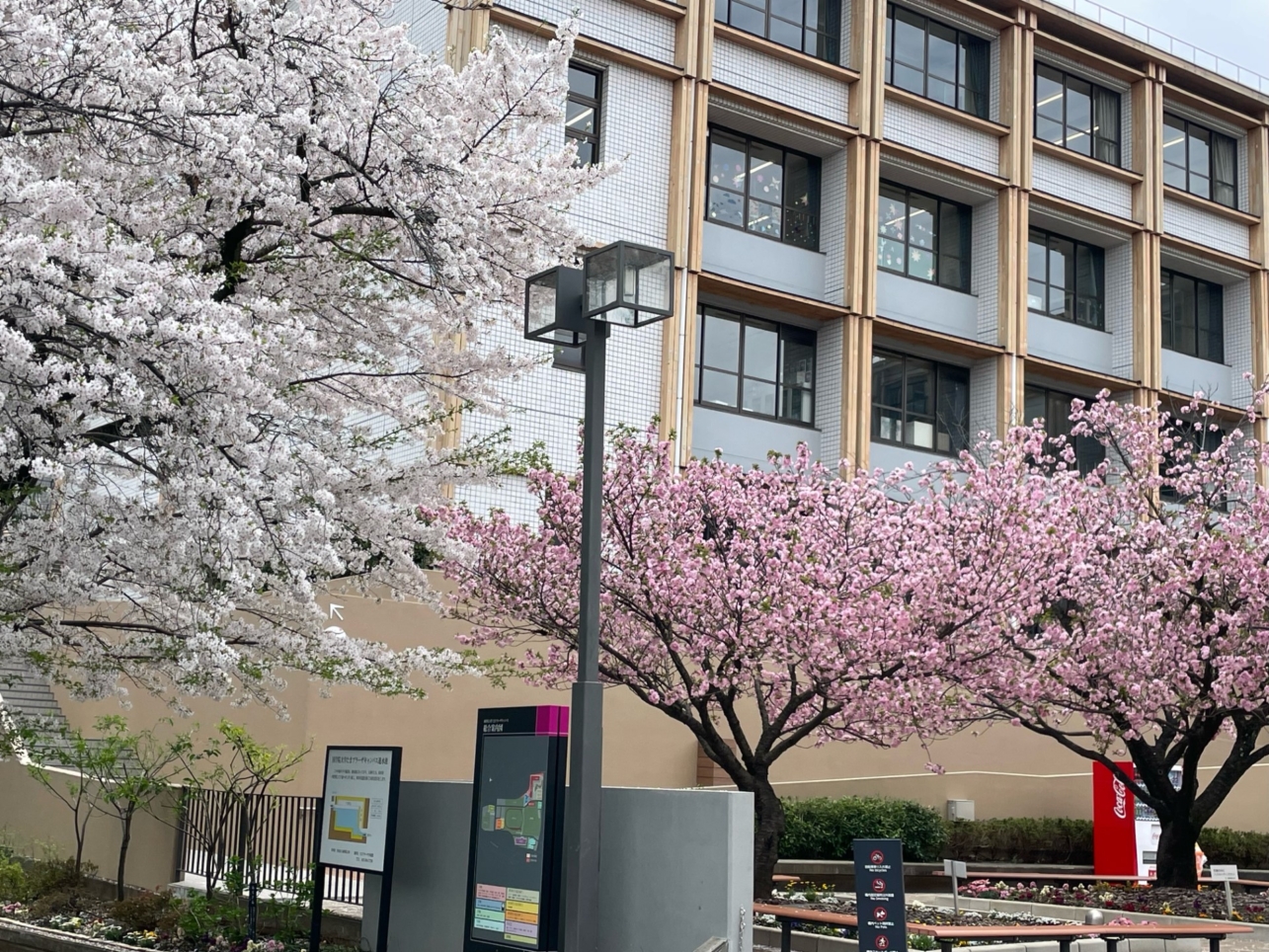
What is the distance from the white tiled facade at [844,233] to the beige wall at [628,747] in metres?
2.96

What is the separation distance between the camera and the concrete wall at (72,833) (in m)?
15.9

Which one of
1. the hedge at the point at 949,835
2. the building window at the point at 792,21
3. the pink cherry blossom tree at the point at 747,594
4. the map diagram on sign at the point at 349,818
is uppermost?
the building window at the point at 792,21

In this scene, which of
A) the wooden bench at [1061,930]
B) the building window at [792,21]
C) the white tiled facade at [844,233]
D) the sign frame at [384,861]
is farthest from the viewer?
the building window at [792,21]

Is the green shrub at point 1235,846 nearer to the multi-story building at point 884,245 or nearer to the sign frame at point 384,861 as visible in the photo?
the multi-story building at point 884,245

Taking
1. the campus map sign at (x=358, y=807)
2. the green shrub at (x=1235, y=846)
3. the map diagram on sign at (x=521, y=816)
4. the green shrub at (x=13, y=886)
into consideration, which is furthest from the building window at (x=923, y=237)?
the map diagram on sign at (x=521, y=816)

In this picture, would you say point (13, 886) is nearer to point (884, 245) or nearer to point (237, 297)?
point (237, 297)

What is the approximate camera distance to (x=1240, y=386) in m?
36.3

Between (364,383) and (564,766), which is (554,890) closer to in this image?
(564,766)

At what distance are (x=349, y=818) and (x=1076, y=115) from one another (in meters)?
27.8

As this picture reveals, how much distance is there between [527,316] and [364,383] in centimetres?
398

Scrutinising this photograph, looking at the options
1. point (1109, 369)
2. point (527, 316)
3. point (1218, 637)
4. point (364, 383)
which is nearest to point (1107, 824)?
point (1218, 637)

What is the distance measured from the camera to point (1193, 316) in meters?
36.3

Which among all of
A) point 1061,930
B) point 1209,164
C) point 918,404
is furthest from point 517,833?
point 1209,164

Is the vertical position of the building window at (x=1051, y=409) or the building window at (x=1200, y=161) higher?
the building window at (x=1200, y=161)
